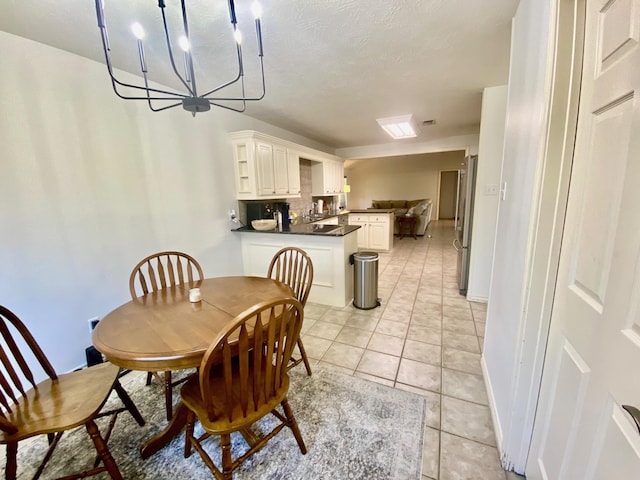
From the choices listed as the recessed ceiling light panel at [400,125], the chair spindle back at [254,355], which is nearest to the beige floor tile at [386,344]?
the chair spindle back at [254,355]

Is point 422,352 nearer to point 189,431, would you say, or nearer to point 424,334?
point 424,334

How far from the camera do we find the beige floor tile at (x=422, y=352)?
217 cm

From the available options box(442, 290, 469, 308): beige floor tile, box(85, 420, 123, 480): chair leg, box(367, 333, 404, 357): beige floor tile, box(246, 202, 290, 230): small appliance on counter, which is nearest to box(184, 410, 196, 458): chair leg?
box(85, 420, 123, 480): chair leg

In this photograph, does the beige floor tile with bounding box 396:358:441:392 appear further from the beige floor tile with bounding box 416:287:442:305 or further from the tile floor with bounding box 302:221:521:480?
the beige floor tile with bounding box 416:287:442:305

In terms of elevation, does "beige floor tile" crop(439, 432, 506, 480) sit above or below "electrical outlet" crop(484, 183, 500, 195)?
below

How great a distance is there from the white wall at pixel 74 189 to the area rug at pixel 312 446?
873 millimetres

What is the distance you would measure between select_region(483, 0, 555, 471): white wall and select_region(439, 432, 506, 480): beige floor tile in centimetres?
6

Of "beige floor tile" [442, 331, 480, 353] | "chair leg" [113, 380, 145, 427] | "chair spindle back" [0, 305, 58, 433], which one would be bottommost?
"beige floor tile" [442, 331, 480, 353]

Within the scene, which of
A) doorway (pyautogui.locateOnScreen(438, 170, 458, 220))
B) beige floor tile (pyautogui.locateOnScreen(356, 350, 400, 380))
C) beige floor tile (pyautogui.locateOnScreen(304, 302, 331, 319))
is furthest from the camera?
doorway (pyautogui.locateOnScreen(438, 170, 458, 220))

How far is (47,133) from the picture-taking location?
6.07 ft

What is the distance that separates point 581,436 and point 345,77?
109 inches

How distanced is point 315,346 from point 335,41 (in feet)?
8.09

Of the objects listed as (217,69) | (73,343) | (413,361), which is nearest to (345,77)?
(217,69)

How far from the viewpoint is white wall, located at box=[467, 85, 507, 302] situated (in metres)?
2.78
